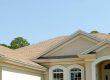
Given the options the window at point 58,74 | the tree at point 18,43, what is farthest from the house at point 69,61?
the tree at point 18,43

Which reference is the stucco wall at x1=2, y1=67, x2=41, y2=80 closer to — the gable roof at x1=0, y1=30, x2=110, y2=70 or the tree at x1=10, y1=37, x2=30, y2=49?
the gable roof at x1=0, y1=30, x2=110, y2=70

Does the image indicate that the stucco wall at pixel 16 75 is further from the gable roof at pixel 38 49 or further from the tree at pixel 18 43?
the tree at pixel 18 43

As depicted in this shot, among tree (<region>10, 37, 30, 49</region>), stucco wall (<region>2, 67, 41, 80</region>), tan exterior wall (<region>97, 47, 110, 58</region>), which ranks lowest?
stucco wall (<region>2, 67, 41, 80</region>)

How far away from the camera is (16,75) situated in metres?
23.3

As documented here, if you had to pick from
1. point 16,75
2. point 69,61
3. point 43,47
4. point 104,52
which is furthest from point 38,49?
point 16,75

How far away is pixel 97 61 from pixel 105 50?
3.29ft

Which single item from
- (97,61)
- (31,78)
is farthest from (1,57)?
(97,61)

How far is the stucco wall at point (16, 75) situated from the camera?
71.2ft

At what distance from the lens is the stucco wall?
2172cm

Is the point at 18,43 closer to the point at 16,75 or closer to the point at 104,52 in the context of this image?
the point at 104,52

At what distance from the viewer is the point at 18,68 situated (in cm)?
2356

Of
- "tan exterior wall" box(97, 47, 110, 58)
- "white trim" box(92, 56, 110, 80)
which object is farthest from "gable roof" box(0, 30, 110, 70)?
"white trim" box(92, 56, 110, 80)

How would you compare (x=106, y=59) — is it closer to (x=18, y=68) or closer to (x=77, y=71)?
(x=77, y=71)

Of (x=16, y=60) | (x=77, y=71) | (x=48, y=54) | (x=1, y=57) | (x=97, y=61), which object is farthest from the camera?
(x=48, y=54)
